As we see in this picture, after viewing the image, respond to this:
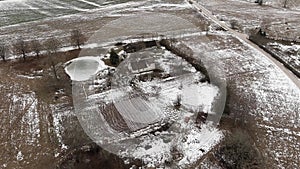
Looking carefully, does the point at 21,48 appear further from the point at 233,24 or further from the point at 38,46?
the point at 233,24

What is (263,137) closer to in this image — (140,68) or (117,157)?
(117,157)

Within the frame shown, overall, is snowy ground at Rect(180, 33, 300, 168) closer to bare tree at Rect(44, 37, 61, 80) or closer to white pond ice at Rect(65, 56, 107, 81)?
white pond ice at Rect(65, 56, 107, 81)

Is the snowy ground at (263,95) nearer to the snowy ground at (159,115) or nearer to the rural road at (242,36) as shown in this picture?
the rural road at (242,36)

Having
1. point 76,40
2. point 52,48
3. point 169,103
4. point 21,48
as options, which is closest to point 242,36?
point 169,103

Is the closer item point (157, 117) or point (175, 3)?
point (157, 117)

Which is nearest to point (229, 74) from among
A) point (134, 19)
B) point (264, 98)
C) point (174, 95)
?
point (264, 98)

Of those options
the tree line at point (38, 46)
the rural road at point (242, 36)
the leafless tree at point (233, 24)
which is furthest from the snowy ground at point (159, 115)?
the leafless tree at point (233, 24)

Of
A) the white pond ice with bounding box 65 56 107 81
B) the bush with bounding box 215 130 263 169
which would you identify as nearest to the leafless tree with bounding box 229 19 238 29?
the white pond ice with bounding box 65 56 107 81
